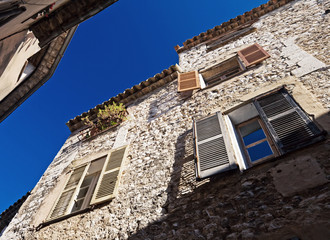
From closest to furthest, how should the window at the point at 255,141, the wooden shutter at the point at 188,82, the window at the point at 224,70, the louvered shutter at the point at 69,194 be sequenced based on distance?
1. the window at the point at 255,141
2. the louvered shutter at the point at 69,194
3. the window at the point at 224,70
4. the wooden shutter at the point at 188,82

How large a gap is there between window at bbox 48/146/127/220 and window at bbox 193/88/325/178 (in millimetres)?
1906

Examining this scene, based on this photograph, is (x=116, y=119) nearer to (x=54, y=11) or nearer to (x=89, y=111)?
(x=89, y=111)

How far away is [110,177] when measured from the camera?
13.9ft

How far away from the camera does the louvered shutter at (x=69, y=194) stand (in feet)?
13.4

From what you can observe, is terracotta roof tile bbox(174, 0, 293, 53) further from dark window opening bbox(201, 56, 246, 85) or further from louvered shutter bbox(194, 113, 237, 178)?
louvered shutter bbox(194, 113, 237, 178)

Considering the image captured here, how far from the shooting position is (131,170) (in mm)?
4203

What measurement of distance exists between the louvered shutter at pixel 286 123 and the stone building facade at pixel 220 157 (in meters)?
0.01

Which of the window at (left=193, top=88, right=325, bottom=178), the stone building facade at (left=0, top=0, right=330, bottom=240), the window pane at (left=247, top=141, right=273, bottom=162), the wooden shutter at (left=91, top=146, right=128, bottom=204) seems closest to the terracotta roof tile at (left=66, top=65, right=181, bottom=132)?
the stone building facade at (left=0, top=0, right=330, bottom=240)

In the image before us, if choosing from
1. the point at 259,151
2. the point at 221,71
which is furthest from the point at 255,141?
the point at 221,71

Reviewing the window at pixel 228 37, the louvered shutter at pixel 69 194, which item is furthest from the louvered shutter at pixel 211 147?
the window at pixel 228 37

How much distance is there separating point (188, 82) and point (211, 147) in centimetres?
284

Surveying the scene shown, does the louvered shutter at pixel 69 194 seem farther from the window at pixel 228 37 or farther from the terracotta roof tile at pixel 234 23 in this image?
the terracotta roof tile at pixel 234 23

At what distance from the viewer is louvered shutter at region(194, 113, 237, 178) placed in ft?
9.34

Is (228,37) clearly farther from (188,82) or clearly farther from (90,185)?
(90,185)
